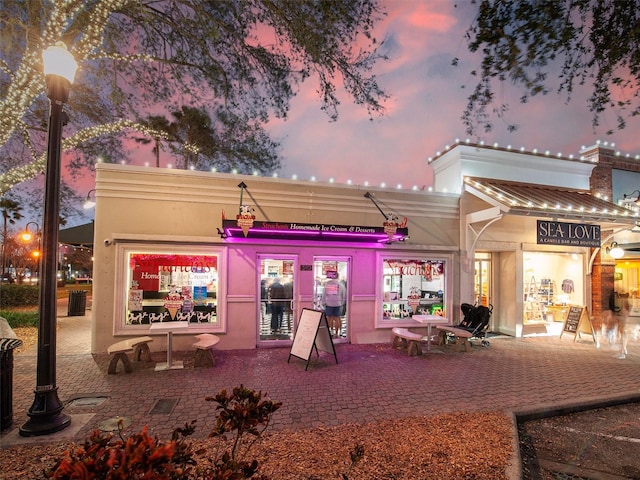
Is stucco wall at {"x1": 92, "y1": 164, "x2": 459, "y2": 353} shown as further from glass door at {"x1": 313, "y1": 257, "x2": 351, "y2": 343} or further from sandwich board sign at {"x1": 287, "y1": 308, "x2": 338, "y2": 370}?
sandwich board sign at {"x1": 287, "y1": 308, "x2": 338, "y2": 370}

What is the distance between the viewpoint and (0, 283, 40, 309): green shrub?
52.3 feet

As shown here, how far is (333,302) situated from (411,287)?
7.88 feet

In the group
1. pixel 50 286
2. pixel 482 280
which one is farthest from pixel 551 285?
pixel 50 286

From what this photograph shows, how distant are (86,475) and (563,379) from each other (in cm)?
802

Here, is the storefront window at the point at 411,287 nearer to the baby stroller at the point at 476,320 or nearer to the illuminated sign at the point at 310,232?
the baby stroller at the point at 476,320

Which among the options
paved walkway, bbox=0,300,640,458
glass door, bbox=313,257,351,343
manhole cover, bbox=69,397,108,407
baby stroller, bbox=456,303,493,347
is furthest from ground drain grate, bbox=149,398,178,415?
baby stroller, bbox=456,303,493,347

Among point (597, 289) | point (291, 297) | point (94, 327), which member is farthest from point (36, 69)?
point (597, 289)

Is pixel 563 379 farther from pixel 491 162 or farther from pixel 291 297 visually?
pixel 491 162

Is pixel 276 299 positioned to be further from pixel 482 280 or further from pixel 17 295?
pixel 17 295

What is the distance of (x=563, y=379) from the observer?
6723 millimetres

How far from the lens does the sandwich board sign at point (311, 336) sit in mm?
7227

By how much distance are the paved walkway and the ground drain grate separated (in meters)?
0.04

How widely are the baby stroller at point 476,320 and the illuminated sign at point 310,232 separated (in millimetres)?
2862

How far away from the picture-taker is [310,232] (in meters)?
8.14
